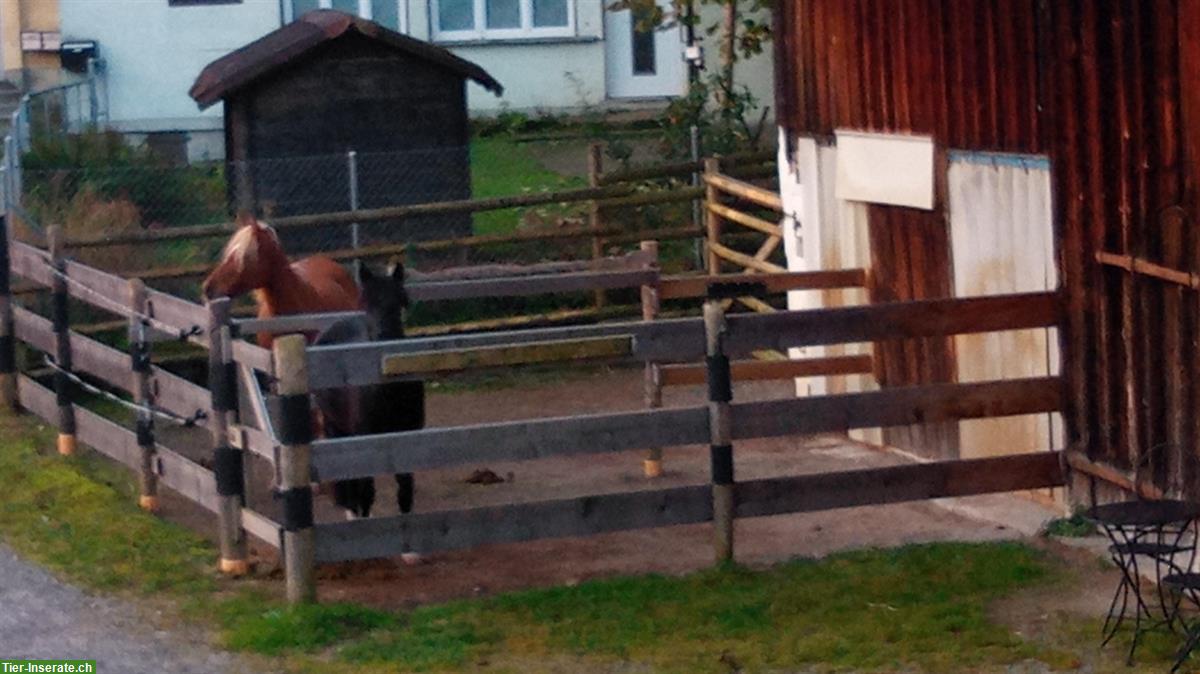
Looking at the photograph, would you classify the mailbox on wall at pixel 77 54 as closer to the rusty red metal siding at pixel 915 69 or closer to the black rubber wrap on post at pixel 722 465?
the rusty red metal siding at pixel 915 69

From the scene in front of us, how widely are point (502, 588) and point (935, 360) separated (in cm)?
346

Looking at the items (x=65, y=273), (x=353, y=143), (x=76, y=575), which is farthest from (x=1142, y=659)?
(x=353, y=143)

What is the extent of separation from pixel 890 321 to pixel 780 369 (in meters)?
3.10

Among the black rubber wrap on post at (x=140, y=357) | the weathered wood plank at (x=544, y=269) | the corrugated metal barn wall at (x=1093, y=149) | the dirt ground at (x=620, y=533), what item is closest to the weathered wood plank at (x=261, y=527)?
the dirt ground at (x=620, y=533)

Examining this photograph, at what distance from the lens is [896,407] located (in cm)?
981

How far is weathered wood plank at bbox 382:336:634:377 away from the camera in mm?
9062

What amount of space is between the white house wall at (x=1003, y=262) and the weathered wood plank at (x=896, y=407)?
0.99 ft

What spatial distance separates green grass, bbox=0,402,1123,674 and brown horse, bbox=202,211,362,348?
179 centimetres

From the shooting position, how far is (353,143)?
1905 centimetres

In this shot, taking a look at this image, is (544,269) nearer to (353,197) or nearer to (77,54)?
(353,197)

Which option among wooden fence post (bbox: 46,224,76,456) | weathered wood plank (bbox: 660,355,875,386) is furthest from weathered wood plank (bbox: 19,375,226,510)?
weathered wood plank (bbox: 660,355,875,386)

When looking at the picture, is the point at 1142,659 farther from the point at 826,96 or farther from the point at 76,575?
the point at 826,96

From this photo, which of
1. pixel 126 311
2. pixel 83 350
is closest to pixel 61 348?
pixel 83 350

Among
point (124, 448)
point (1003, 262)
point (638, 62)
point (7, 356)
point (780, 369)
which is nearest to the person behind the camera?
point (1003, 262)
